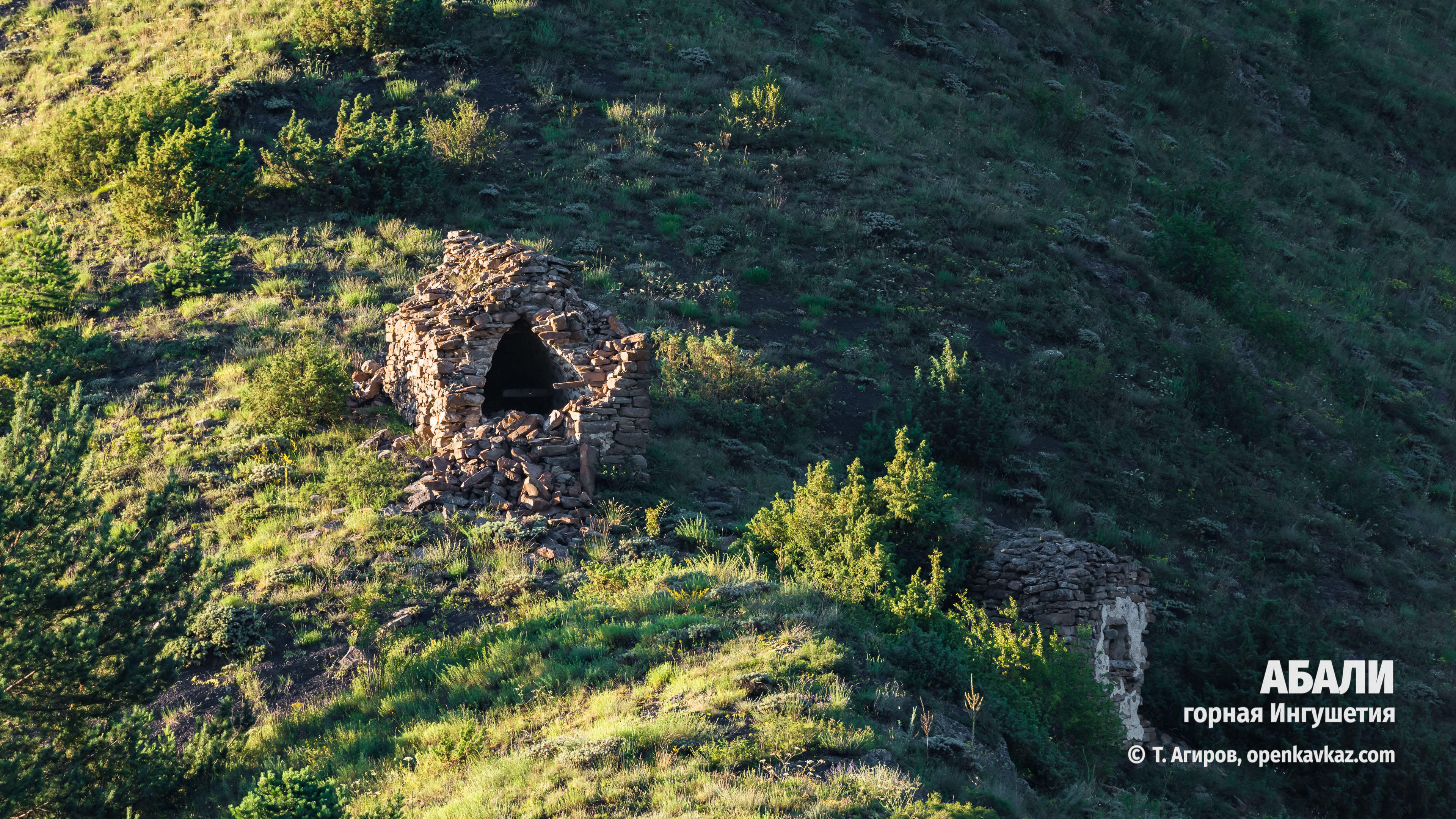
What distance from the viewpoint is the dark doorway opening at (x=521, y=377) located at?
56.0 feet

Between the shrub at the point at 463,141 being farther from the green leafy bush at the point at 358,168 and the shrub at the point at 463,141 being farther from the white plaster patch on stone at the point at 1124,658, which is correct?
the white plaster patch on stone at the point at 1124,658

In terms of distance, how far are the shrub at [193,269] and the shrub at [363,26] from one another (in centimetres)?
1021

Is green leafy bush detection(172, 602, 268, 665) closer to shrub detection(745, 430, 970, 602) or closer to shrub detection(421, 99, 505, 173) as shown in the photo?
shrub detection(745, 430, 970, 602)

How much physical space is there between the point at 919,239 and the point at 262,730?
19.9 metres

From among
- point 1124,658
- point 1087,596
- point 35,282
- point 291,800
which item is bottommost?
point 1124,658

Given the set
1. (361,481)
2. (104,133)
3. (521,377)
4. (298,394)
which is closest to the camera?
(361,481)

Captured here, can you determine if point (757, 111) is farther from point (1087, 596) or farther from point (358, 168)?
point (1087, 596)

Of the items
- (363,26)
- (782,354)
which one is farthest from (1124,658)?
(363,26)

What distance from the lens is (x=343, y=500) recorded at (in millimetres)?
14328

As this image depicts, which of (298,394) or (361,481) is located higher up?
(298,394)

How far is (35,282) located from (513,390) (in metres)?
11.1

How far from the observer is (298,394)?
52.9 feet

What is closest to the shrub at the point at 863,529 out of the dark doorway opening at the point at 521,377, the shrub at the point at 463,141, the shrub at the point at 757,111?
the dark doorway opening at the point at 521,377

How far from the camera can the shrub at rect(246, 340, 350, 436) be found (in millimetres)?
16109
